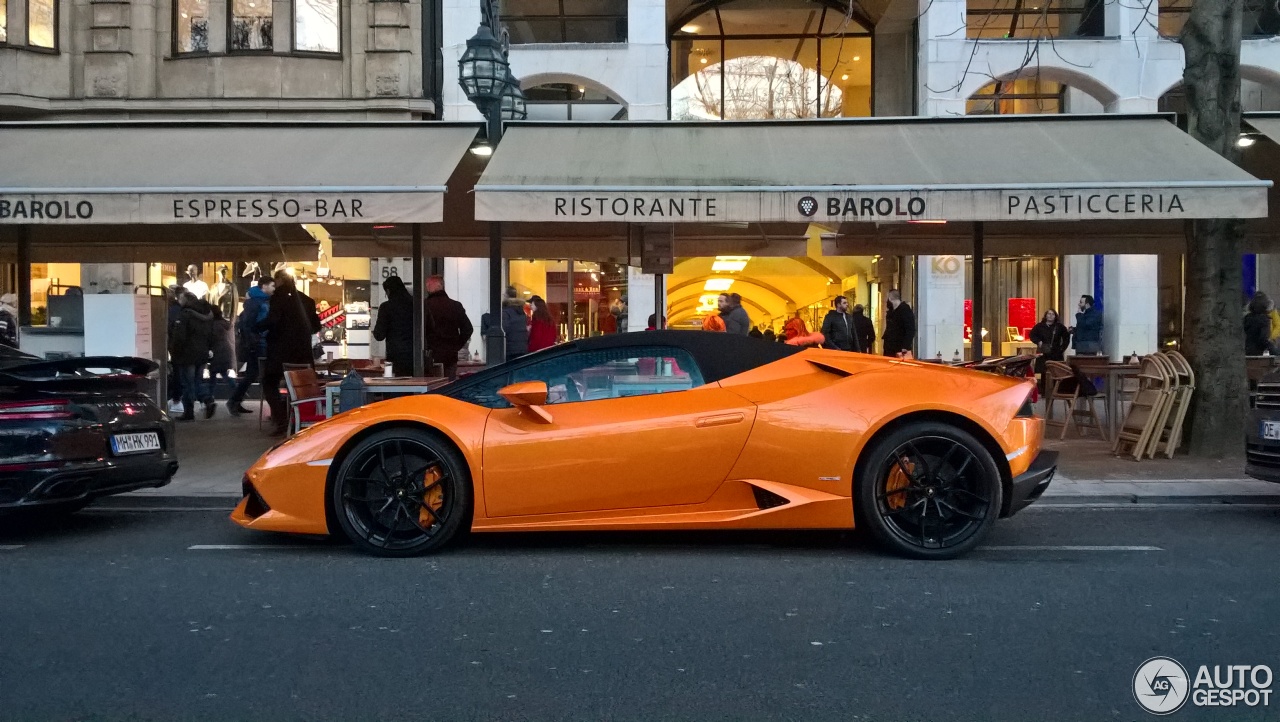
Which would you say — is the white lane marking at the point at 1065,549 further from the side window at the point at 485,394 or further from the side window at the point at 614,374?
the side window at the point at 485,394

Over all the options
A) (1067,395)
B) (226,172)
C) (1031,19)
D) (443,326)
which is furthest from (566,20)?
(1067,395)

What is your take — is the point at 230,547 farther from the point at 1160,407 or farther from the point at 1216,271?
the point at 1216,271

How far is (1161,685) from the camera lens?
3936 mm

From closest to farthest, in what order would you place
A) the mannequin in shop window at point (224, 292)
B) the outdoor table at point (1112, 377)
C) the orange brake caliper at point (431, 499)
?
the orange brake caliper at point (431, 499) < the outdoor table at point (1112, 377) < the mannequin in shop window at point (224, 292)

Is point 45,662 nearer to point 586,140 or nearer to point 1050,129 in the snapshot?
point 586,140

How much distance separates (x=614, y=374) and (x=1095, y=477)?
5.12 m

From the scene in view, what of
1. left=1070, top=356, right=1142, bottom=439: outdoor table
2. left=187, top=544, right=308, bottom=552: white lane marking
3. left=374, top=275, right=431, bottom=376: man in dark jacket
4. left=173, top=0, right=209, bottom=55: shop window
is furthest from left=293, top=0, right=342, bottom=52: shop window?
left=187, top=544, right=308, bottom=552: white lane marking

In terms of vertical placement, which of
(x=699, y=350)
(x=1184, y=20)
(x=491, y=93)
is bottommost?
(x=699, y=350)

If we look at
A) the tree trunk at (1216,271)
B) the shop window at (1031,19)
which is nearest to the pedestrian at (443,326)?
the tree trunk at (1216,271)

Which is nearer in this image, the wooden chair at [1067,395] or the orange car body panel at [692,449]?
the orange car body panel at [692,449]

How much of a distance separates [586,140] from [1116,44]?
11.3 metres

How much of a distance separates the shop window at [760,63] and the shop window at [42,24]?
10.7 m

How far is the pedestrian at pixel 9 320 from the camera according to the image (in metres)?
11.2

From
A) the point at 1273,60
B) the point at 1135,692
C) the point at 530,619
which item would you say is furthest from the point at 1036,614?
the point at 1273,60
